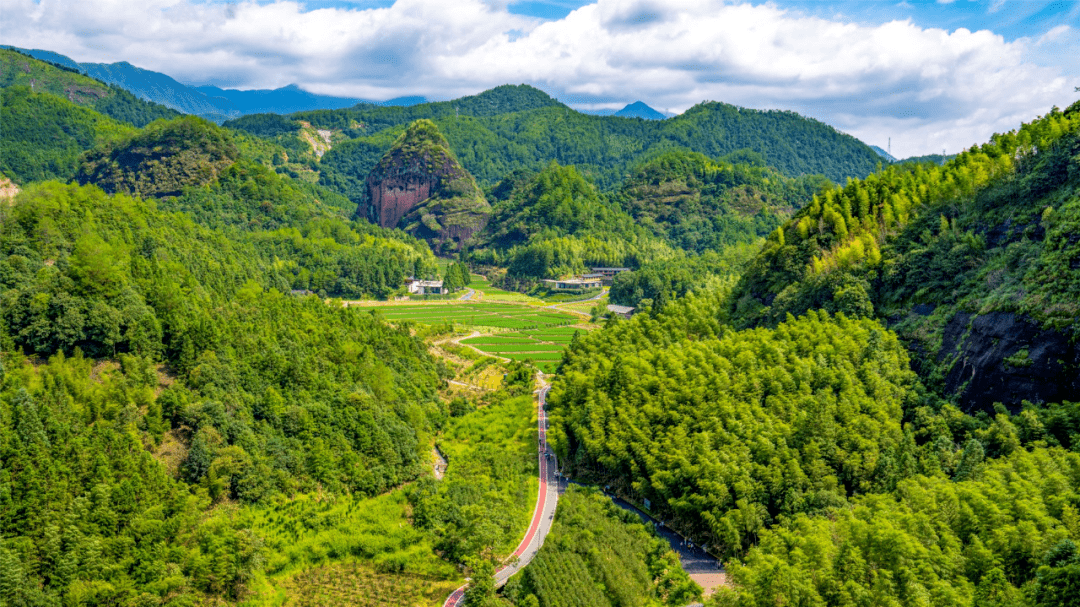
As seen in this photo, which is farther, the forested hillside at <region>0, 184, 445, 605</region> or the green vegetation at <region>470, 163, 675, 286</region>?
the green vegetation at <region>470, 163, 675, 286</region>

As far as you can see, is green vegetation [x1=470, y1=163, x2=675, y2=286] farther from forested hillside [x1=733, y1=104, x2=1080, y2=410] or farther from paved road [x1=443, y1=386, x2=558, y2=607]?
paved road [x1=443, y1=386, x2=558, y2=607]

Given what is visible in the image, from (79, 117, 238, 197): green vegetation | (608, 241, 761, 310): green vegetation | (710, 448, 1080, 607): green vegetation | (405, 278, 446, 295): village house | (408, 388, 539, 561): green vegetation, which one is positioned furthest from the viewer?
(79, 117, 238, 197): green vegetation

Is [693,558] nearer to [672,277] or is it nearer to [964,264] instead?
[964,264]

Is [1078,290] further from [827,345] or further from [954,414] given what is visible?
[827,345]

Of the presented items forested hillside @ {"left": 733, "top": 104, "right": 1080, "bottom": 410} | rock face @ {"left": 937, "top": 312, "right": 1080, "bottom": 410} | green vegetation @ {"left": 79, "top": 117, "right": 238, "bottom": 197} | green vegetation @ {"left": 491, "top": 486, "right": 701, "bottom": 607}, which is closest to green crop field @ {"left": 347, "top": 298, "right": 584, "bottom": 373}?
forested hillside @ {"left": 733, "top": 104, "right": 1080, "bottom": 410}

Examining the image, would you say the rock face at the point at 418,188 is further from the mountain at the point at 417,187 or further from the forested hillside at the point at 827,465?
the forested hillside at the point at 827,465

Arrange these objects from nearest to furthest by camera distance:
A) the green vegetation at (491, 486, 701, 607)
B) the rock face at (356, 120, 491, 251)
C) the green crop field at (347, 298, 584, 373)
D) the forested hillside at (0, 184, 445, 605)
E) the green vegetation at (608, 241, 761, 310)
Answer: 1. the green vegetation at (491, 486, 701, 607)
2. the forested hillside at (0, 184, 445, 605)
3. the green crop field at (347, 298, 584, 373)
4. the green vegetation at (608, 241, 761, 310)
5. the rock face at (356, 120, 491, 251)

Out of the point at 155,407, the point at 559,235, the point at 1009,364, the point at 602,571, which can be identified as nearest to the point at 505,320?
the point at 559,235
